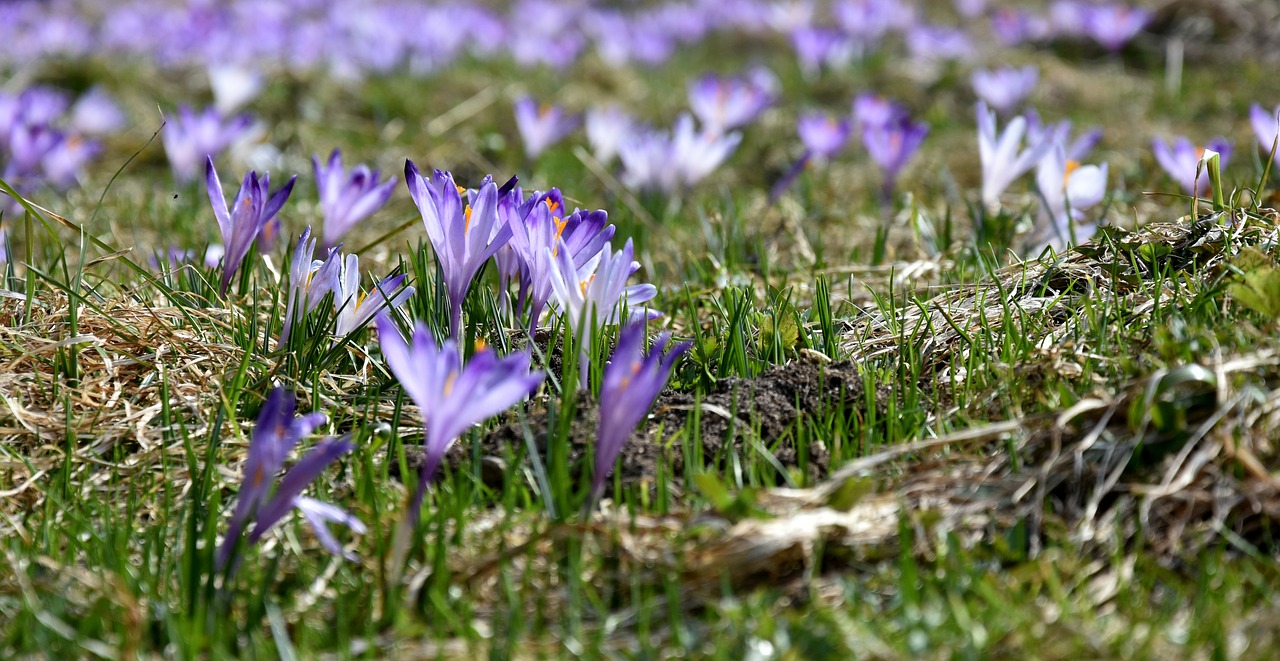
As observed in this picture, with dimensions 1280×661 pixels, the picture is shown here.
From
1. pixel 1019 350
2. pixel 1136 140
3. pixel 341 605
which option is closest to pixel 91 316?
pixel 341 605

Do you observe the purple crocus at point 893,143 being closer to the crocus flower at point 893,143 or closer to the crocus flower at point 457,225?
the crocus flower at point 893,143

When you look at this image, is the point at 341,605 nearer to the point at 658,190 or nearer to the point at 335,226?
the point at 335,226

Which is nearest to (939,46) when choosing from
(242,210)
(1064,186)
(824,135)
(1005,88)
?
(1005,88)

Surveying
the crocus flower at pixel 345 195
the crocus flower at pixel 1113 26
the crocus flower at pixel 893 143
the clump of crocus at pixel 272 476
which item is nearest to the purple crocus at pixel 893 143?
the crocus flower at pixel 893 143

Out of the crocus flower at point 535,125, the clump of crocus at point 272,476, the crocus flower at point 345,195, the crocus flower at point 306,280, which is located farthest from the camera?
the crocus flower at point 535,125

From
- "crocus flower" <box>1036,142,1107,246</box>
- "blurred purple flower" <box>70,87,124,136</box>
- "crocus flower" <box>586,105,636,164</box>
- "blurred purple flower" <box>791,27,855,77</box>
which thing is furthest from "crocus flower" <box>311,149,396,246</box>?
"blurred purple flower" <box>791,27,855,77</box>

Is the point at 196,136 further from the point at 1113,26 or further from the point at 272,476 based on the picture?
the point at 1113,26

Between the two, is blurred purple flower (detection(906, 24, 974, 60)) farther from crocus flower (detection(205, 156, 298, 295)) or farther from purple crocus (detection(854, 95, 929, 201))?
crocus flower (detection(205, 156, 298, 295))
